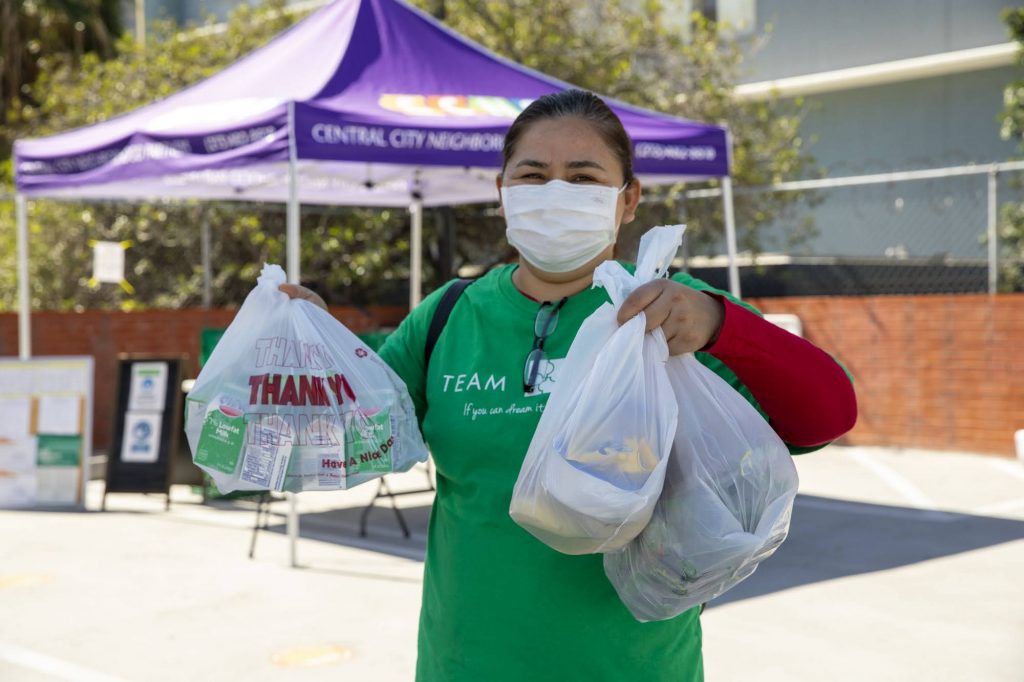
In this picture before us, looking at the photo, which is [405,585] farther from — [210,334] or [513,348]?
[513,348]

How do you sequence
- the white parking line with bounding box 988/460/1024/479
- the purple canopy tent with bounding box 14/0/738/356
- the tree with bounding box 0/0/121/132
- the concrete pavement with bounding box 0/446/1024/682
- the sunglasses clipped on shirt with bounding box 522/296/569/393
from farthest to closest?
the tree with bounding box 0/0/121/132
the white parking line with bounding box 988/460/1024/479
the purple canopy tent with bounding box 14/0/738/356
the concrete pavement with bounding box 0/446/1024/682
the sunglasses clipped on shirt with bounding box 522/296/569/393

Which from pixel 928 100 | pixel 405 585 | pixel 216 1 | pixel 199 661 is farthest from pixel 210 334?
pixel 216 1

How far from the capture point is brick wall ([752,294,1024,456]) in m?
10.2

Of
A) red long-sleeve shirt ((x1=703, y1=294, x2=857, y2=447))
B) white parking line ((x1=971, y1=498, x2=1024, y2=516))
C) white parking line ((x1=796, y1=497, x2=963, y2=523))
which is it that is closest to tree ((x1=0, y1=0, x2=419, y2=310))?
white parking line ((x1=796, y1=497, x2=963, y2=523))

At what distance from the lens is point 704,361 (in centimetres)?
204

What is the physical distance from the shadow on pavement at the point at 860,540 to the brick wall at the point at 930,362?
8.14 feet

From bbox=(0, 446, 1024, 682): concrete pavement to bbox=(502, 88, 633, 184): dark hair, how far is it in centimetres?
330

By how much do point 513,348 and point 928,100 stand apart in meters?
17.6

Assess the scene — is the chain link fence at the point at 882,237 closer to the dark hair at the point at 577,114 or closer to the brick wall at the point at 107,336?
the brick wall at the point at 107,336

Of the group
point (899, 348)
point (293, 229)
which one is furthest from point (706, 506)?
point (899, 348)

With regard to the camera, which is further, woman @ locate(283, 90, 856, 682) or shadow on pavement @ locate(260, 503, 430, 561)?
shadow on pavement @ locate(260, 503, 430, 561)

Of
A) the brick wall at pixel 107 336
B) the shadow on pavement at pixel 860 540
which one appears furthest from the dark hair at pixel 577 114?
the brick wall at pixel 107 336

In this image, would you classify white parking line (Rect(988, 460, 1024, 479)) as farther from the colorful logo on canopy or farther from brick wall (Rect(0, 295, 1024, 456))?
the colorful logo on canopy

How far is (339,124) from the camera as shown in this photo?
682 centimetres
